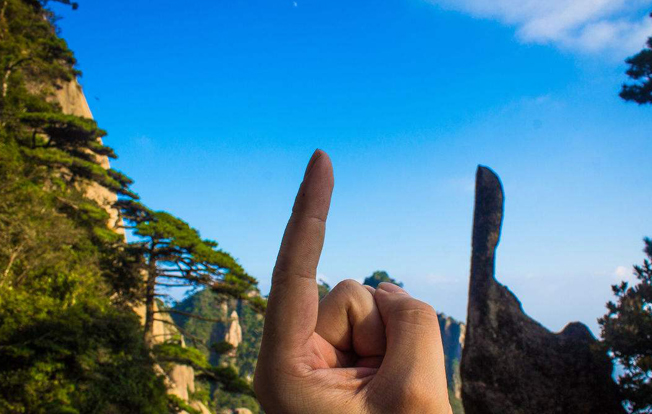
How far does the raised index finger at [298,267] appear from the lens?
0.92m

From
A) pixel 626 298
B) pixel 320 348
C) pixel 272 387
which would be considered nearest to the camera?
pixel 272 387

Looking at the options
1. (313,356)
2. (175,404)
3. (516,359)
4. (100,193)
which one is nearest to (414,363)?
(313,356)

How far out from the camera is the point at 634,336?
27.0 feet

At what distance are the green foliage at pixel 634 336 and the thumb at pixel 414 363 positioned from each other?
943 cm

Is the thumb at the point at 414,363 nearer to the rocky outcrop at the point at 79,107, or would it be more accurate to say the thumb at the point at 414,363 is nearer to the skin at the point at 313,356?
the skin at the point at 313,356

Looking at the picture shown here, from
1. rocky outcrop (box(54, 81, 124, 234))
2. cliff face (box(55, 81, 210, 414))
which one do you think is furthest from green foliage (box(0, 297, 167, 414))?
rocky outcrop (box(54, 81, 124, 234))

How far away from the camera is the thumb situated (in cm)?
94

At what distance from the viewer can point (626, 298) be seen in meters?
8.55

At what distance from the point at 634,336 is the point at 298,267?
399 inches

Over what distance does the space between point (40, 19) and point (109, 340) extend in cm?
1815

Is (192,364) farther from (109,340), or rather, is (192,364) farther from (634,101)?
(634,101)

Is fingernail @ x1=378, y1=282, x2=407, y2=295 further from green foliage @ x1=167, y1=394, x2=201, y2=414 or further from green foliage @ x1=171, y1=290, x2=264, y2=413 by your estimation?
green foliage @ x1=171, y1=290, x2=264, y2=413

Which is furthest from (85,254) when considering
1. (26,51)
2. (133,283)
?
(26,51)

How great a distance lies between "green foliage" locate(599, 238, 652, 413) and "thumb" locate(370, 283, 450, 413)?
9430 millimetres
